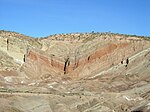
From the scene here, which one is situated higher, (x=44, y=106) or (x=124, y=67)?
(x=124, y=67)

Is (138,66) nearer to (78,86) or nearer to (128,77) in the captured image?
(128,77)

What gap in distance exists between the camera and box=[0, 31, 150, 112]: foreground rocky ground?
165ft

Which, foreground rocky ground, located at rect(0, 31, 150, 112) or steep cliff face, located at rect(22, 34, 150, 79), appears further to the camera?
steep cliff face, located at rect(22, 34, 150, 79)

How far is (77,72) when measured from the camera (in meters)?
78.9

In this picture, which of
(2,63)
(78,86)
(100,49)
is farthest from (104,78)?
(2,63)

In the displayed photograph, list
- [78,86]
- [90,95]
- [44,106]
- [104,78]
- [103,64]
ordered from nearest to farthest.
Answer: [44,106] → [90,95] → [78,86] → [104,78] → [103,64]

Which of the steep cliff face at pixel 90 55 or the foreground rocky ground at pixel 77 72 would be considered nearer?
the foreground rocky ground at pixel 77 72

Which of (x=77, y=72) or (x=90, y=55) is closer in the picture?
(x=77, y=72)

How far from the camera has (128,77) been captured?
2707 inches

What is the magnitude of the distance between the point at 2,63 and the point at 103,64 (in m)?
17.5

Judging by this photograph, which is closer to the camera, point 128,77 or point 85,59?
point 128,77

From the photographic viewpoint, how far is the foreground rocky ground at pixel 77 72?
5028cm

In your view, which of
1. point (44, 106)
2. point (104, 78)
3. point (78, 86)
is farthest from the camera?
point (104, 78)

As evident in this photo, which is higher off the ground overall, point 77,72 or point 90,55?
point 90,55
